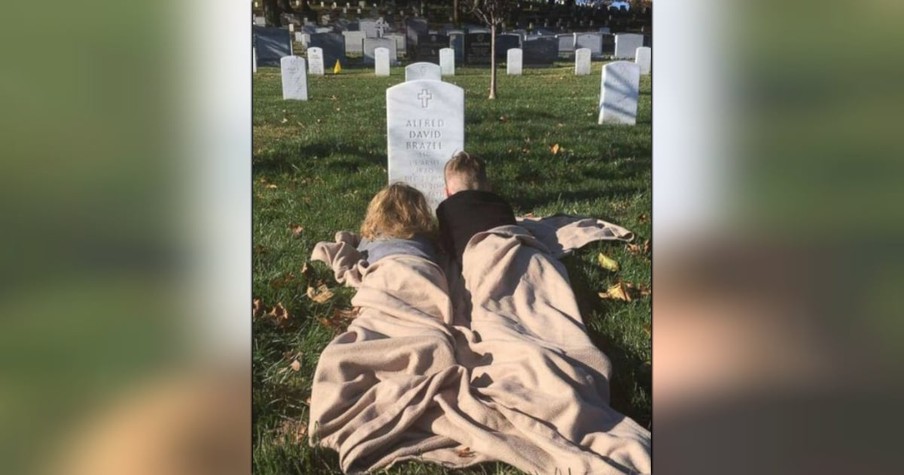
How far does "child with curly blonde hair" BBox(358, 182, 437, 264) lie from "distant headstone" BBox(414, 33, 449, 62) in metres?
0.59

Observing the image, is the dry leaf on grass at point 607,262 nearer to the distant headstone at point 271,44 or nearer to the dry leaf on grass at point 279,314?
the dry leaf on grass at point 279,314

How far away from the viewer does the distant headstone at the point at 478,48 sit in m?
2.95

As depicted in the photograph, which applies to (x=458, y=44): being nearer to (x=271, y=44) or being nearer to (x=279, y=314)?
(x=271, y=44)

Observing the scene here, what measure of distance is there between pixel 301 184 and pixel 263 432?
1089 millimetres

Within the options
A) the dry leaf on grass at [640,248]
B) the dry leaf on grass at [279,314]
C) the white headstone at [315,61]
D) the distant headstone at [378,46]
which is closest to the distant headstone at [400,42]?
the distant headstone at [378,46]

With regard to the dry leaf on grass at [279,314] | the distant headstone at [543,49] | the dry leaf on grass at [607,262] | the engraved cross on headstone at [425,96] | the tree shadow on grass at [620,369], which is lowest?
the tree shadow on grass at [620,369]

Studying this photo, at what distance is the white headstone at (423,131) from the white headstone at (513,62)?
0.86 feet

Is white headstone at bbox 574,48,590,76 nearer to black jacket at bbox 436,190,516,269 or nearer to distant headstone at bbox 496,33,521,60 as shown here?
distant headstone at bbox 496,33,521,60

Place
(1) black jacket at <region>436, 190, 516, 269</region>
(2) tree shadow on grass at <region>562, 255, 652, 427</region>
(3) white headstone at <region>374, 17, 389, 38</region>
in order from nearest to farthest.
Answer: (2) tree shadow on grass at <region>562, 255, 652, 427</region>, (3) white headstone at <region>374, 17, 389, 38</region>, (1) black jacket at <region>436, 190, 516, 269</region>

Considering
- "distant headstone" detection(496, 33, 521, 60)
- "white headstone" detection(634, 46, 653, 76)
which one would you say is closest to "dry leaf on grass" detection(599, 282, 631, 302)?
"white headstone" detection(634, 46, 653, 76)

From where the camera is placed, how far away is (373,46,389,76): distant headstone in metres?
2.93
